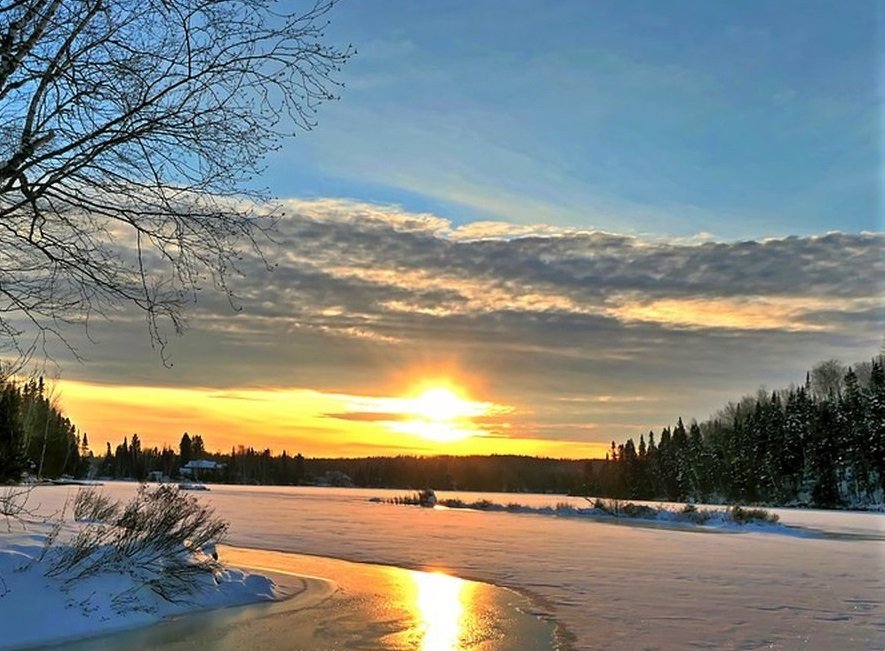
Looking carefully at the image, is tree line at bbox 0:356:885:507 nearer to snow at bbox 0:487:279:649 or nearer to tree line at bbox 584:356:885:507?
tree line at bbox 584:356:885:507

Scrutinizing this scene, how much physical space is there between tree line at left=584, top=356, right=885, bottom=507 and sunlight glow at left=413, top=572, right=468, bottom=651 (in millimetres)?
60440

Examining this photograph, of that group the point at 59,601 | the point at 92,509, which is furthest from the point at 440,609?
the point at 92,509

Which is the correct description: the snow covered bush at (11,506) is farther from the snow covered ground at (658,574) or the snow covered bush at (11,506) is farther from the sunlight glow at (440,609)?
the sunlight glow at (440,609)

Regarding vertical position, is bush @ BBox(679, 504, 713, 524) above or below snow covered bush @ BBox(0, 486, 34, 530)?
below

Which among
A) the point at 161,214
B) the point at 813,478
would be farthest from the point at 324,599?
the point at 813,478

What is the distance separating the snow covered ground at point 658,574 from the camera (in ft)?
31.8

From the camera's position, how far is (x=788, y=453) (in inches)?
2940

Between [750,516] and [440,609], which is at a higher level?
[750,516]

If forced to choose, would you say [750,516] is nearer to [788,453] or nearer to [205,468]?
[788,453]

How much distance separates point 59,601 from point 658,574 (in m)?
11.7

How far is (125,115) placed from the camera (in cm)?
603

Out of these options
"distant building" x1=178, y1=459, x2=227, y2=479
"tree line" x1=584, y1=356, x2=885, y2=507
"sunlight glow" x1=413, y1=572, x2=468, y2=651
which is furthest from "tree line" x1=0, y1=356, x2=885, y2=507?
"sunlight glow" x1=413, y1=572, x2=468, y2=651

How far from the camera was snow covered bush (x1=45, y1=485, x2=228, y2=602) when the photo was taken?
32.7ft

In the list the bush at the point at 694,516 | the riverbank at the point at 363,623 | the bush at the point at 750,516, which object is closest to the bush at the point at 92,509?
the riverbank at the point at 363,623
